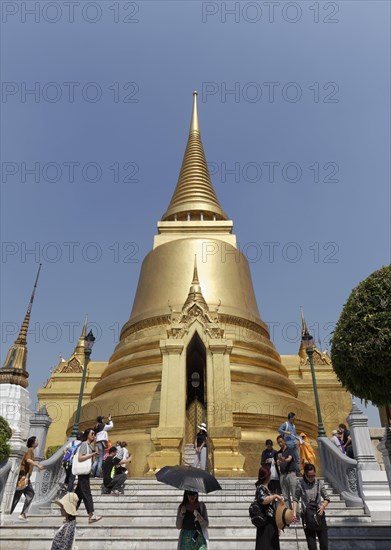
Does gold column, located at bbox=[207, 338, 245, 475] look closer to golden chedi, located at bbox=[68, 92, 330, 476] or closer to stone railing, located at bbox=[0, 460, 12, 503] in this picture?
golden chedi, located at bbox=[68, 92, 330, 476]

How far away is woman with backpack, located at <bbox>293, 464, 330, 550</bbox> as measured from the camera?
532cm

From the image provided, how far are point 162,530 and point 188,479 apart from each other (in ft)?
8.84

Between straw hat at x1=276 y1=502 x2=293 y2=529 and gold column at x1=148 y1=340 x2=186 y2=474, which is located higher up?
gold column at x1=148 y1=340 x2=186 y2=474

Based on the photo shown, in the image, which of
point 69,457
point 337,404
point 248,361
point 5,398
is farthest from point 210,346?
point 5,398

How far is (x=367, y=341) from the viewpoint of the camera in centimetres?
673

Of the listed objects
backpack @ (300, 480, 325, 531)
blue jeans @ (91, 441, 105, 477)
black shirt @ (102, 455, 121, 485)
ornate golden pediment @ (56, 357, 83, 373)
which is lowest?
backpack @ (300, 480, 325, 531)

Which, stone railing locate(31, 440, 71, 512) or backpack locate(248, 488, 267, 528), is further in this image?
stone railing locate(31, 440, 71, 512)

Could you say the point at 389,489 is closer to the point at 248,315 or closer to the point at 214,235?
the point at 248,315

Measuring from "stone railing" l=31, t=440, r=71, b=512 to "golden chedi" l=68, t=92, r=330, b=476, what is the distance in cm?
304

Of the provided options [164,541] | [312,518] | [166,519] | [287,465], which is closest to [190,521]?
[312,518]

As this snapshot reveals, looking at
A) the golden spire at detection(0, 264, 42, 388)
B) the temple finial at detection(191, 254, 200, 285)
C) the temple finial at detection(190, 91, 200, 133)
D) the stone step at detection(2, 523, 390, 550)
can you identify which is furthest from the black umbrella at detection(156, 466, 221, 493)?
the temple finial at detection(190, 91, 200, 133)

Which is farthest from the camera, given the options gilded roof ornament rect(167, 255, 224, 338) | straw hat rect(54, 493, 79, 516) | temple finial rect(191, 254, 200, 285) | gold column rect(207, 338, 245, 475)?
temple finial rect(191, 254, 200, 285)

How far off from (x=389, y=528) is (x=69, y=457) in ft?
18.3

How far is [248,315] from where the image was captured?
19578mm
